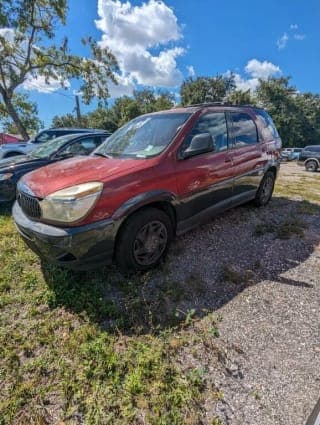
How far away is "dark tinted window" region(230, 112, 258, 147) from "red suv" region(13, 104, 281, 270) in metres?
0.02

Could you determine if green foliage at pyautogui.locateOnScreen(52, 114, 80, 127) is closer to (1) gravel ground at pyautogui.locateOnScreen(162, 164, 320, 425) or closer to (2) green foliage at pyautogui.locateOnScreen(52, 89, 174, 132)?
(2) green foliage at pyautogui.locateOnScreen(52, 89, 174, 132)

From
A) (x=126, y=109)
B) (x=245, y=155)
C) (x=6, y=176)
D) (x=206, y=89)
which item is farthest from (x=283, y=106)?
(x=6, y=176)

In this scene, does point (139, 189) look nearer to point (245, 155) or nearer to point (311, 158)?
point (245, 155)

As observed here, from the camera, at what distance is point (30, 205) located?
2.51 meters

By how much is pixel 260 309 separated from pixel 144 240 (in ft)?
4.32

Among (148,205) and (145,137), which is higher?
(145,137)

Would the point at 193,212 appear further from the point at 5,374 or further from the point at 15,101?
the point at 15,101

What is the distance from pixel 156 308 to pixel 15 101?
33388 millimetres

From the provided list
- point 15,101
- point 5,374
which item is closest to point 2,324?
point 5,374

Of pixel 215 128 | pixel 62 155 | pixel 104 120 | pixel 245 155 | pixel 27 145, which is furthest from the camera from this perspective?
pixel 104 120

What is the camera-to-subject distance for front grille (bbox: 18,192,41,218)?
2.41 meters

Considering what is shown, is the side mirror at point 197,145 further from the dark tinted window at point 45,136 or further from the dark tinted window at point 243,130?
the dark tinted window at point 45,136

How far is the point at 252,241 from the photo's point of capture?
3615mm

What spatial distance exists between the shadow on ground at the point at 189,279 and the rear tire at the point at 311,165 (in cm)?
1189
